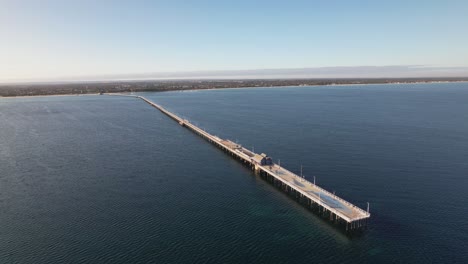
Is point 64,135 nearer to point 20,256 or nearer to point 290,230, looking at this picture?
point 20,256

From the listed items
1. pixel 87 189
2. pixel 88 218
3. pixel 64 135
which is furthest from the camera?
pixel 64 135

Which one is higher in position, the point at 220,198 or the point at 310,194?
the point at 310,194

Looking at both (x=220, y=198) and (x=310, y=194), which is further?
(x=220, y=198)

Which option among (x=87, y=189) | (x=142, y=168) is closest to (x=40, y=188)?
(x=87, y=189)

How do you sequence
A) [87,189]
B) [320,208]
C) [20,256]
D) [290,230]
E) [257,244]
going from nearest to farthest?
[20,256], [257,244], [290,230], [320,208], [87,189]

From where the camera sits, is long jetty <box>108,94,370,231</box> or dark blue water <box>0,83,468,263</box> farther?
long jetty <box>108,94,370,231</box>

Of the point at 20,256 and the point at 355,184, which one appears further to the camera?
the point at 355,184

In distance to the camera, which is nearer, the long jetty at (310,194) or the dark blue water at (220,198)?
the dark blue water at (220,198)
